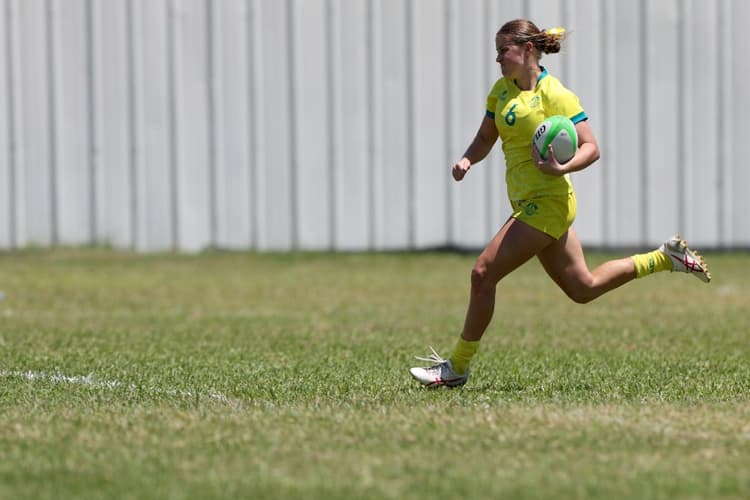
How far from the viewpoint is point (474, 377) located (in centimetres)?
857

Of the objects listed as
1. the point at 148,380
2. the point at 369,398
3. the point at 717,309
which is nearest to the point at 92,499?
the point at 369,398

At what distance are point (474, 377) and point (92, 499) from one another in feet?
13.1

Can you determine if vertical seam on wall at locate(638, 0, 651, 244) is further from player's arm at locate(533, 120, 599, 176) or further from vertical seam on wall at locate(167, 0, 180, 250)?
player's arm at locate(533, 120, 599, 176)

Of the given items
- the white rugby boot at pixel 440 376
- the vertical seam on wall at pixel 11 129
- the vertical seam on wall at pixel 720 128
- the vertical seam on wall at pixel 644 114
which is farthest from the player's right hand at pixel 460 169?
the vertical seam on wall at pixel 11 129

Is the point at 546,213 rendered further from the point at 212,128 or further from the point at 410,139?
the point at 212,128

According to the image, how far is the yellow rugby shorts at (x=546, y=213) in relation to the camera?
7695 millimetres

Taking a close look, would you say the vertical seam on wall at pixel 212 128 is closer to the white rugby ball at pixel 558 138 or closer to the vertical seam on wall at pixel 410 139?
the vertical seam on wall at pixel 410 139

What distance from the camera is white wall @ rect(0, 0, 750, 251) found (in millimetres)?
18359

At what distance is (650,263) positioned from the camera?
330 inches

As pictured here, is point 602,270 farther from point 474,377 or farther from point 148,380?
point 148,380

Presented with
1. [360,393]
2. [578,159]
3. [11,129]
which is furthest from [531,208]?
[11,129]

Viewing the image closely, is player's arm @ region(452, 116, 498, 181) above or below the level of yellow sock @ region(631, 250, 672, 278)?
above

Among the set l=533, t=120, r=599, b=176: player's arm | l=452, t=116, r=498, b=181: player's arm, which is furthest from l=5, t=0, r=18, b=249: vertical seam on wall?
l=533, t=120, r=599, b=176: player's arm

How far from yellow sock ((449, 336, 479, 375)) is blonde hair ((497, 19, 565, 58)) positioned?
1656mm
